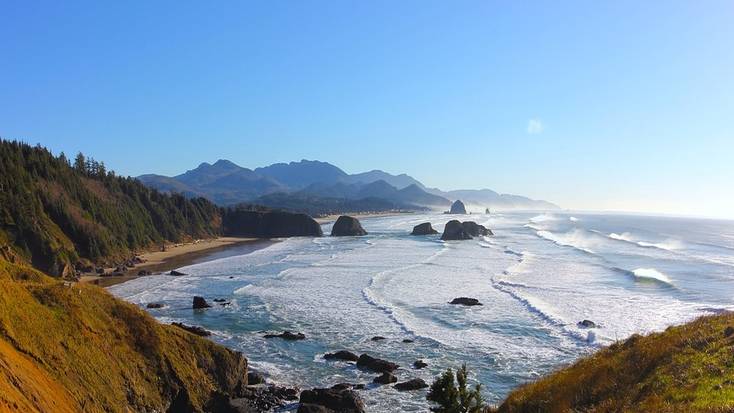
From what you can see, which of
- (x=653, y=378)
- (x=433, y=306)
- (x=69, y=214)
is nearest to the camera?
(x=653, y=378)

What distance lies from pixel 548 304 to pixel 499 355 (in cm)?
1569

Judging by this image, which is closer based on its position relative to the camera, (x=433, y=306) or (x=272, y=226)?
(x=433, y=306)

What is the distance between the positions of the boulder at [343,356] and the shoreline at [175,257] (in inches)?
1319

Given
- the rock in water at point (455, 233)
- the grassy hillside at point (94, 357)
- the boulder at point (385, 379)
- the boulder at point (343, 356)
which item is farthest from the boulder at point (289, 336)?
the rock in water at point (455, 233)

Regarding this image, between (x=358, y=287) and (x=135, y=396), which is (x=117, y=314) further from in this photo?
(x=358, y=287)

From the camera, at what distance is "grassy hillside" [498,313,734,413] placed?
40.2 ft

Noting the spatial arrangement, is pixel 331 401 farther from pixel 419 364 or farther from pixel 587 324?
pixel 587 324

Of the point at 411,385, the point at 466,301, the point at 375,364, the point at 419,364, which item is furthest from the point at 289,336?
the point at 466,301

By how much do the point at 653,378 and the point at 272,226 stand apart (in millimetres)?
127193

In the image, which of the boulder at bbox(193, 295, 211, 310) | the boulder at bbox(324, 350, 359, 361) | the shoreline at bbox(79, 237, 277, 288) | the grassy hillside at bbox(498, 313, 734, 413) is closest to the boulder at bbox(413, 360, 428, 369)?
the boulder at bbox(324, 350, 359, 361)

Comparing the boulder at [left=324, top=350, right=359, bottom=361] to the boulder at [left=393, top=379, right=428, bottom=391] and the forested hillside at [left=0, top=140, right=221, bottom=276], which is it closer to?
the boulder at [left=393, top=379, right=428, bottom=391]

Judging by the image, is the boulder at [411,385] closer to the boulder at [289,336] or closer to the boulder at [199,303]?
the boulder at [289,336]

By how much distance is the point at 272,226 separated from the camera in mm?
137875

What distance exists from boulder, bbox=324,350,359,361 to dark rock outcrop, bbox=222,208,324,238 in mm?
106854
